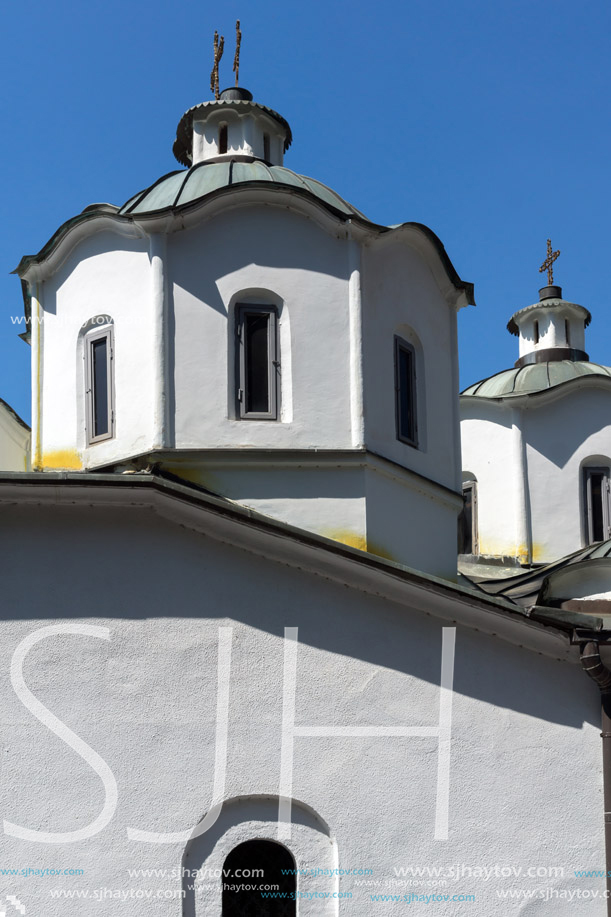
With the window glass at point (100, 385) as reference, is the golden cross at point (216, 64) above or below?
above

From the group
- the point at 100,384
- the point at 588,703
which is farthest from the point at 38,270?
the point at 588,703

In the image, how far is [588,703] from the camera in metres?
9.15

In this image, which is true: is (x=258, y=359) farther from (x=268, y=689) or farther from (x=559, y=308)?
(x=559, y=308)

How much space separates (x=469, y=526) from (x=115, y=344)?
20.6 ft

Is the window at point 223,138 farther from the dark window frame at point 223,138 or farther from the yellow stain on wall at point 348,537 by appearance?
the yellow stain on wall at point 348,537

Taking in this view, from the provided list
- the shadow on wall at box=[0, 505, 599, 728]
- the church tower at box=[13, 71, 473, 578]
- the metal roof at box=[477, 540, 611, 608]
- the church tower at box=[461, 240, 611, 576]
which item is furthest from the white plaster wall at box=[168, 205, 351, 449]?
the church tower at box=[461, 240, 611, 576]

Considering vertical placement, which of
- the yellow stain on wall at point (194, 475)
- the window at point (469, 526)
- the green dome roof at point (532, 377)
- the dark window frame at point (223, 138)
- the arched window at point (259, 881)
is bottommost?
the arched window at point (259, 881)

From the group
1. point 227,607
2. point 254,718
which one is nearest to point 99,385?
point 227,607

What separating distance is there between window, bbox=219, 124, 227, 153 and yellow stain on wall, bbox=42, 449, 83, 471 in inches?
150

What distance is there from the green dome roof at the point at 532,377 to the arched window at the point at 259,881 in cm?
888

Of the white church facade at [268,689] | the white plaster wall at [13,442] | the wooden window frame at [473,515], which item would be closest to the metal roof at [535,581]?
the wooden window frame at [473,515]

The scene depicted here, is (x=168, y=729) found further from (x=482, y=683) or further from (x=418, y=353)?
(x=418, y=353)

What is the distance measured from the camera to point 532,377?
16859mm

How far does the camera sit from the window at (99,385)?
36.2 feet
